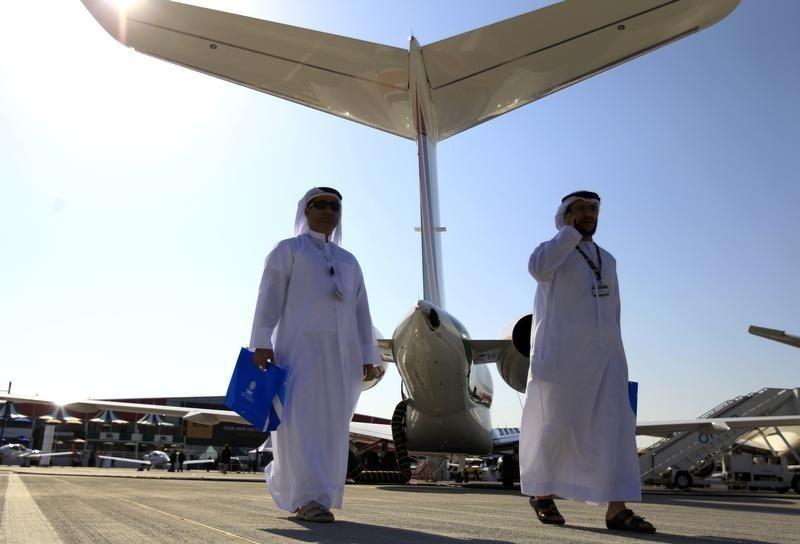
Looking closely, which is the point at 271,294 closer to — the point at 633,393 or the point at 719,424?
the point at 633,393

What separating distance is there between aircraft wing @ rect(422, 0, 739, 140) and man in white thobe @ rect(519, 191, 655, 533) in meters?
5.52

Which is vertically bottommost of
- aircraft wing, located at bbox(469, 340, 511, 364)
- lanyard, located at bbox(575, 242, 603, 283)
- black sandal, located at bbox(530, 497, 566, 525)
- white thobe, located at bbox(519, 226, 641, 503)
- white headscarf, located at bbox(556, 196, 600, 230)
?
black sandal, located at bbox(530, 497, 566, 525)

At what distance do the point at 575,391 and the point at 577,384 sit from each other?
5 centimetres

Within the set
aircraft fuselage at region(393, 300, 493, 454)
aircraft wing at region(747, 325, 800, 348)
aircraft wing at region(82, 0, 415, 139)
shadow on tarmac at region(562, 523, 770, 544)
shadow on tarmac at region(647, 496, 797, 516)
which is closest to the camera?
shadow on tarmac at region(562, 523, 770, 544)

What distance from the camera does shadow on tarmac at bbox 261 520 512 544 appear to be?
2533 millimetres

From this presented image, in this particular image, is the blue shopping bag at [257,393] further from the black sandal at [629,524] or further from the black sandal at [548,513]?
the black sandal at [629,524]

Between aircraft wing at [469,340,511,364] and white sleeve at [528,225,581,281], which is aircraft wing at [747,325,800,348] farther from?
white sleeve at [528,225,581,281]

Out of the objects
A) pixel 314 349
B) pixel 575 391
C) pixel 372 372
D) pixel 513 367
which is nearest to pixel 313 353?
pixel 314 349

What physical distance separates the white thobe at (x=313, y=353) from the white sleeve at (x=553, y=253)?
4.13ft

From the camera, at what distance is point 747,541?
2.82 metres

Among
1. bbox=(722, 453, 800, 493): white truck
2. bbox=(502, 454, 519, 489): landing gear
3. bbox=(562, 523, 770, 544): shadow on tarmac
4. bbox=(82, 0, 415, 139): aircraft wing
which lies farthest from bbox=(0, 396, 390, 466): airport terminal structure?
bbox=(562, 523, 770, 544): shadow on tarmac

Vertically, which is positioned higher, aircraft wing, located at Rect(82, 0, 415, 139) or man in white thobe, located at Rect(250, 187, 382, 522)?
aircraft wing, located at Rect(82, 0, 415, 139)

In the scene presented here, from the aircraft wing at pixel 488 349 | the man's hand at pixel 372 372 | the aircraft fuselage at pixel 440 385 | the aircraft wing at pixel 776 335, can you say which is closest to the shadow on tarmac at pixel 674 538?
the man's hand at pixel 372 372

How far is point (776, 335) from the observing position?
797 inches
